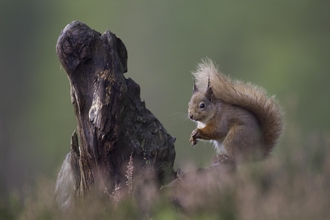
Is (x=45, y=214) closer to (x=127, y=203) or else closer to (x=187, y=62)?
(x=127, y=203)

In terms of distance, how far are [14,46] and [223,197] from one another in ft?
40.5

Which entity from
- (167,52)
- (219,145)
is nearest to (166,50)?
(167,52)

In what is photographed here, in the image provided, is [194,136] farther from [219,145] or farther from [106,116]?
[106,116]

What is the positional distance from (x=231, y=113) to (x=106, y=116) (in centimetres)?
79

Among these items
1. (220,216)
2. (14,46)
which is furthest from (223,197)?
(14,46)

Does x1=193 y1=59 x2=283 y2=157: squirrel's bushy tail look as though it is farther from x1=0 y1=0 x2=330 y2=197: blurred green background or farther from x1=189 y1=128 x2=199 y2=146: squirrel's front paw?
x1=0 y1=0 x2=330 y2=197: blurred green background

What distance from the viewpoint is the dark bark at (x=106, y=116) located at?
2727 millimetres

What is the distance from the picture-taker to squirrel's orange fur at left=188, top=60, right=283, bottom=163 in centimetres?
314

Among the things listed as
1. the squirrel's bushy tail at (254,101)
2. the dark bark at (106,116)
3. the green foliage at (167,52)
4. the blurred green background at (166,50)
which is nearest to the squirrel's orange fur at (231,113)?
the squirrel's bushy tail at (254,101)

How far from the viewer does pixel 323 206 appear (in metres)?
1.73

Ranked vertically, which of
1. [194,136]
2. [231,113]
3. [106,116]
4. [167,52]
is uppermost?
[167,52]

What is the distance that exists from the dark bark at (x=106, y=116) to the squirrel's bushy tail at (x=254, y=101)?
0.47 m

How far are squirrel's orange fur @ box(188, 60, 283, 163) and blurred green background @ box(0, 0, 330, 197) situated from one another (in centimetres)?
732

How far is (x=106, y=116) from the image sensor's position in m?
2.71
